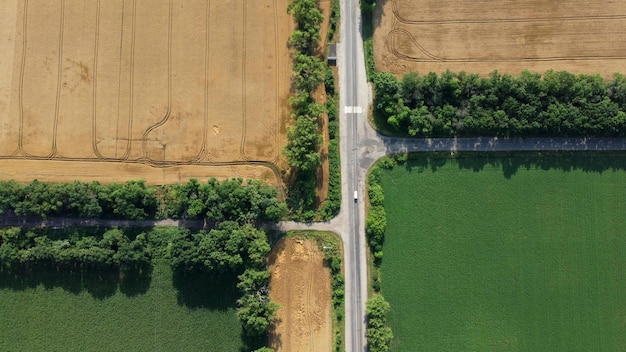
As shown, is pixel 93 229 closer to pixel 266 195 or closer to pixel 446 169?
pixel 266 195

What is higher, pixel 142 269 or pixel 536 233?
pixel 536 233

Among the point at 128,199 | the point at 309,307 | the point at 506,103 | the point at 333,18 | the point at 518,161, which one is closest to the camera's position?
the point at 128,199

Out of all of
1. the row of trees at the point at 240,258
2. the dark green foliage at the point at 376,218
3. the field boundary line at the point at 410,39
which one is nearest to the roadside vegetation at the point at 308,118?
the dark green foliage at the point at 376,218

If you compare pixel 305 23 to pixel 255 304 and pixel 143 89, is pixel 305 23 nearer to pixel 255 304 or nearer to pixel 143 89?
pixel 143 89

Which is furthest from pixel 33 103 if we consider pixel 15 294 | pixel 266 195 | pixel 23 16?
pixel 266 195

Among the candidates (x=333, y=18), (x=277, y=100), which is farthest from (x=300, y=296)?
(x=333, y=18)
